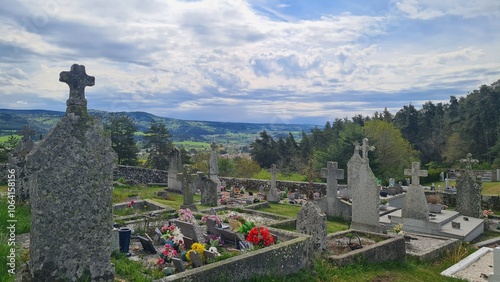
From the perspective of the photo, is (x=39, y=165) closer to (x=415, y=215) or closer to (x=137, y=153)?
(x=415, y=215)

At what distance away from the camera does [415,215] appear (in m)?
15.0

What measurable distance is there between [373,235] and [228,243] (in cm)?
460

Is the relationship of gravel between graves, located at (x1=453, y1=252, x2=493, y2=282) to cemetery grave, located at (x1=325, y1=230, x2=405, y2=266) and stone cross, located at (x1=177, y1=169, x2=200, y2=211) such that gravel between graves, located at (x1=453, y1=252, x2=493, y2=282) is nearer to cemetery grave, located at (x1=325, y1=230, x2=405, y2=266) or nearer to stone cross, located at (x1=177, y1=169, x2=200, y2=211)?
cemetery grave, located at (x1=325, y1=230, x2=405, y2=266)

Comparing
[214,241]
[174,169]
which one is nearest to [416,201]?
[214,241]

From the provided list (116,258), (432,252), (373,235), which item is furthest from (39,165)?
(432,252)

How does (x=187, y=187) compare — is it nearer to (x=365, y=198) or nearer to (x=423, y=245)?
(x=365, y=198)

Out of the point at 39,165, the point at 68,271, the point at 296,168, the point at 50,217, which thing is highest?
the point at 39,165

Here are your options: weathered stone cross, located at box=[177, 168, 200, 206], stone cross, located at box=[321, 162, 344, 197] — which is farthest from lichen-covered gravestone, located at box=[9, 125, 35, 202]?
stone cross, located at box=[321, 162, 344, 197]

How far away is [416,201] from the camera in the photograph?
14977 millimetres

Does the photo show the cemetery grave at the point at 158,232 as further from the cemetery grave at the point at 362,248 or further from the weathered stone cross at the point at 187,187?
the weathered stone cross at the point at 187,187

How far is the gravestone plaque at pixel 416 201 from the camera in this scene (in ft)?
48.7

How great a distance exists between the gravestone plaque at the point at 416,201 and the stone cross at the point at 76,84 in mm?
Answer: 12789

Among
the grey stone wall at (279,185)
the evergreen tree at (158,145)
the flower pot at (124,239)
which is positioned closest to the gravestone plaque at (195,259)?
the flower pot at (124,239)

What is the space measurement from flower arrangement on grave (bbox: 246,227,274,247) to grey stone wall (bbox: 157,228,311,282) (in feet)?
1.54
